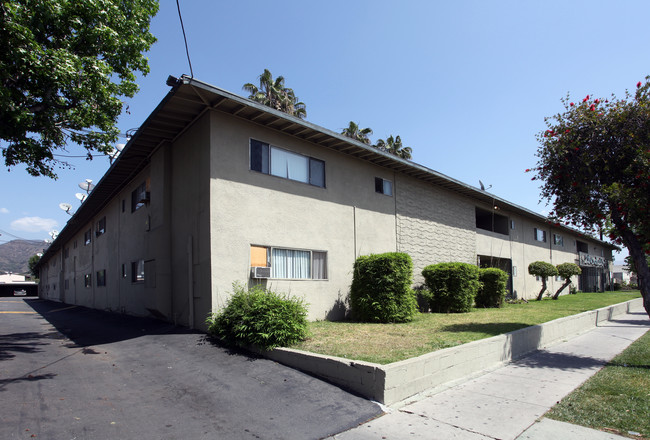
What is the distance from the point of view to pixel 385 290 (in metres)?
11.8

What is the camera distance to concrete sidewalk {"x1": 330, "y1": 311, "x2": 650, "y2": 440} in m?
4.88

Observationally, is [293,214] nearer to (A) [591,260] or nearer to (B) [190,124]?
(B) [190,124]

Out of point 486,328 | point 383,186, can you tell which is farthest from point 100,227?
point 486,328

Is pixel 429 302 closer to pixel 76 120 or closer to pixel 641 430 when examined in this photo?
pixel 641 430

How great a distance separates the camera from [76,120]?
8414 millimetres

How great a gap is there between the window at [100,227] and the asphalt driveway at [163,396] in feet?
39.6

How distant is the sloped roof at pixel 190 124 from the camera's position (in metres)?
9.75

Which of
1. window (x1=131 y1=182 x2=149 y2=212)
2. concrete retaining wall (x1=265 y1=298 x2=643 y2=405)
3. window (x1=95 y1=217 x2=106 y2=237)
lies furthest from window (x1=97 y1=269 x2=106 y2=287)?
concrete retaining wall (x1=265 y1=298 x2=643 y2=405)

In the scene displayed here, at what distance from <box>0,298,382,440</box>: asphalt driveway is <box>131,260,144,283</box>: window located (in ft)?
17.4

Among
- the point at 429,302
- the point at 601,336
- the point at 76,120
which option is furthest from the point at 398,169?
the point at 76,120

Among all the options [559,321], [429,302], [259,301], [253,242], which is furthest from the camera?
[429,302]

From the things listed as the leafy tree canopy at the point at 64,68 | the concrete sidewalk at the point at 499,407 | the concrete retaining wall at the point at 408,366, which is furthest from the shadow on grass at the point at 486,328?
the leafy tree canopy at the point at 64,68

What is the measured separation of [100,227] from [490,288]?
728 inches

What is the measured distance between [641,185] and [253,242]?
825 centimetres
